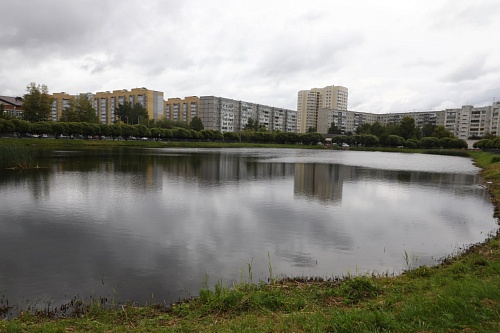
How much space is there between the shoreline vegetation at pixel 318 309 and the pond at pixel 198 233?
2.93 feet

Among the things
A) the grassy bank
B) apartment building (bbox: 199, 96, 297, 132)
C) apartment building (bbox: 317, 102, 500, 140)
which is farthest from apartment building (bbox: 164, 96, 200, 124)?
the grassy bank

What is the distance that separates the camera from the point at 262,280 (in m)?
8.31

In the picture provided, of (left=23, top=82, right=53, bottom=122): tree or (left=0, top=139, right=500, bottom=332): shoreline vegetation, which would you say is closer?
(left=0, top=139, right=500, bottom=332): shoreline vegetation

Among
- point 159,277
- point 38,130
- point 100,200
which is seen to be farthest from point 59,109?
point 159,277

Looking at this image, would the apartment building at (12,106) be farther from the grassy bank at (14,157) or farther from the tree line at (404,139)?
the tree line at (404,139)

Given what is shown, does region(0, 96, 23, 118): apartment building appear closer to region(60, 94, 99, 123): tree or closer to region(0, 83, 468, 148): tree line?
region(0, 83, 468, 148): tree line

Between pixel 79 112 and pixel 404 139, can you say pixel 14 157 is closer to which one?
pixel 79 112

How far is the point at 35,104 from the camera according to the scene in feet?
286

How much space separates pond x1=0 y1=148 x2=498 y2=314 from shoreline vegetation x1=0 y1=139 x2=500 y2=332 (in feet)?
2.93

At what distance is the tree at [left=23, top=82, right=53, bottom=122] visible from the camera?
86.8 meters

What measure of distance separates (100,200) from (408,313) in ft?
49.5

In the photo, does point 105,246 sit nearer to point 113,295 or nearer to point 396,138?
point 113,295

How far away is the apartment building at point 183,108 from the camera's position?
169125 mm

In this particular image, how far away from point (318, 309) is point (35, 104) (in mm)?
99004
